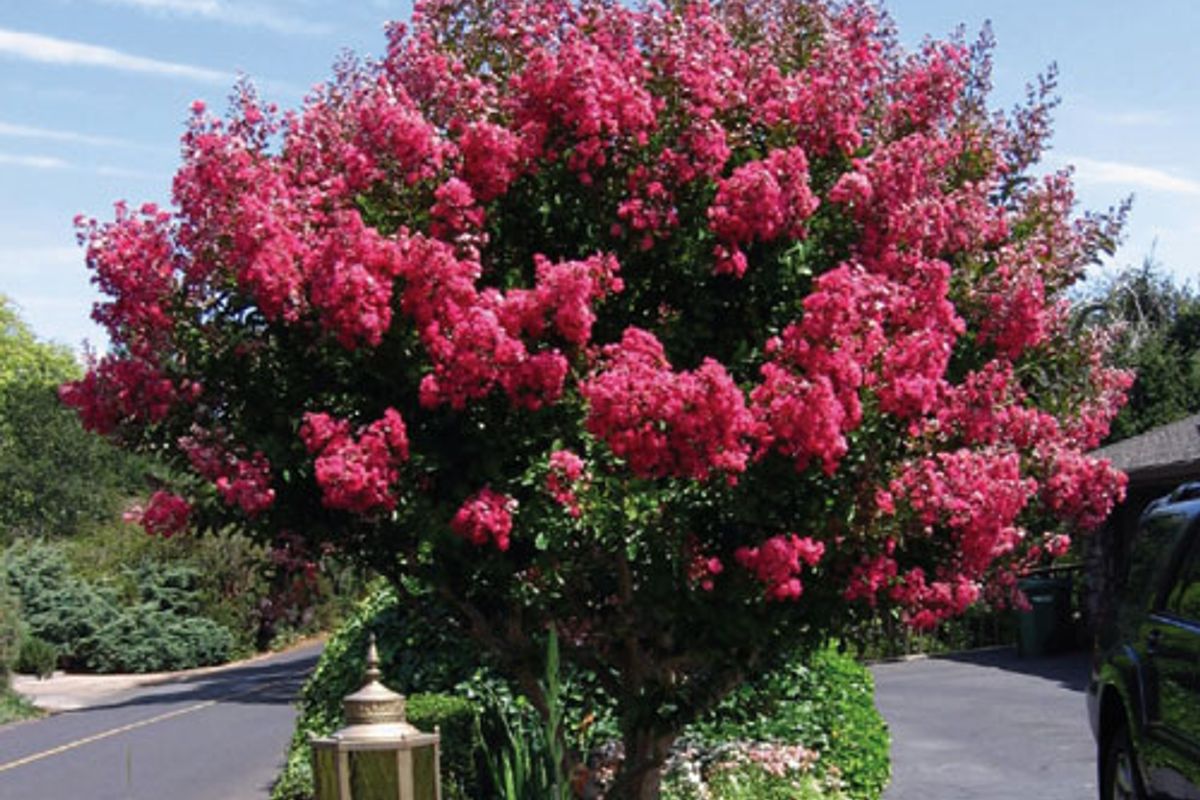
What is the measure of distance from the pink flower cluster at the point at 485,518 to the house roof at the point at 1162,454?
15352 mm

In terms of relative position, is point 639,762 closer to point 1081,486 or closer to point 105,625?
point 1081,486

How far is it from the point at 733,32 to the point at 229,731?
16.5 metres

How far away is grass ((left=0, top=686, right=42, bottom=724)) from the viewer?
26.9 m

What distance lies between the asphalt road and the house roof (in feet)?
36.6

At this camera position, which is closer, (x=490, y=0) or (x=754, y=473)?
(x=754, y=473)

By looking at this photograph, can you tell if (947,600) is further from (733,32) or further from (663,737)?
(733,32)

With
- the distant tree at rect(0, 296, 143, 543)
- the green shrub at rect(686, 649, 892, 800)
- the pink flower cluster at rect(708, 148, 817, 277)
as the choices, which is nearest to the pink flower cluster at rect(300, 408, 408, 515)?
the pink flower cluster at rect(708, 148, 817, 277)

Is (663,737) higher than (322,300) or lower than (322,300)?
lower

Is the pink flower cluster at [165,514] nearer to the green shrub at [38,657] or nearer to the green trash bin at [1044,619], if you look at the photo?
the green trash bin at [1044,619]

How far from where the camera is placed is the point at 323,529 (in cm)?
728

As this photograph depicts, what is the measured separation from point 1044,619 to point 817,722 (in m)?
16.8

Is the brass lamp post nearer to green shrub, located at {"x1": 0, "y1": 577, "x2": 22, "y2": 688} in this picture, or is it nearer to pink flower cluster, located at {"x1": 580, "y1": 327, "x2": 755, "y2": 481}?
pink flower cluster, located at {"x1": 580, "y1": 327, "x2": 755, "y2": 481}

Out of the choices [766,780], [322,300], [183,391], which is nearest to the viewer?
[322,300]

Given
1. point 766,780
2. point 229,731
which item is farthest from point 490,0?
point 229,731
